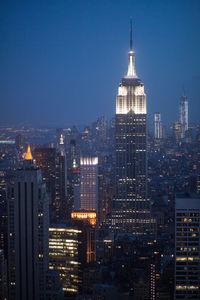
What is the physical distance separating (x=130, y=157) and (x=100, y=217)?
163 inches

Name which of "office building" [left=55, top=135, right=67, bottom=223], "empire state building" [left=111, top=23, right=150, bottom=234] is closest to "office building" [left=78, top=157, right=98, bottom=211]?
"office building" [left=55, top=135, right=67, bottom=223]

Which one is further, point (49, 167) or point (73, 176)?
point (73, 176)

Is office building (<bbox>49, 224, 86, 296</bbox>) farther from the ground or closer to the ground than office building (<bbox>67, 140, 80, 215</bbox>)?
closer to the ground

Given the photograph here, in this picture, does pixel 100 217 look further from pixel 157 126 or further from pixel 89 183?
pixel 157 126

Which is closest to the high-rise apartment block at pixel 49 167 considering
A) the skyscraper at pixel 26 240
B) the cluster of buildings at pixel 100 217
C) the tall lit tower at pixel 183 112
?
the cluster of buildings at pixel 100 217

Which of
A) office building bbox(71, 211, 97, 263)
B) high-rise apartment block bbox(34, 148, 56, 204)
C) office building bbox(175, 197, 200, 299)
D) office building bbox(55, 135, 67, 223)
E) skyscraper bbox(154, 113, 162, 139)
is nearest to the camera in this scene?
office building bbox(175, 197, 200, 299)

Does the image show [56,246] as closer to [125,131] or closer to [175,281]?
[175,281]

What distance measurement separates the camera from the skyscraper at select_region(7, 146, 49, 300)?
7707 mm

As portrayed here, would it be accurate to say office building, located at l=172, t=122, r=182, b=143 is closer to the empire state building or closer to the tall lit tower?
the tall lit tower

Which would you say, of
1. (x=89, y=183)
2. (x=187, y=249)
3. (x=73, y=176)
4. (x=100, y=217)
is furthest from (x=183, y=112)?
(x=73, y=176)

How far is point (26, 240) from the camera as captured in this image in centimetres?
773

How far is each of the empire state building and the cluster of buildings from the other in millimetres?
55

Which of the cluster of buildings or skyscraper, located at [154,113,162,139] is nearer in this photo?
→ the cluster of buildings

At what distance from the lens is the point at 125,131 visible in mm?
18000
